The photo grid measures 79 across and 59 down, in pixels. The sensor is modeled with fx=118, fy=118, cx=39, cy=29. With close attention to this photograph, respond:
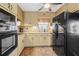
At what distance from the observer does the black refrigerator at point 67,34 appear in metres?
1.62

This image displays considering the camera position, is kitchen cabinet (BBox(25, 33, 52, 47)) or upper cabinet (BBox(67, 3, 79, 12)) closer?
upper cabinet (BBox(67, 3, 79, 12))

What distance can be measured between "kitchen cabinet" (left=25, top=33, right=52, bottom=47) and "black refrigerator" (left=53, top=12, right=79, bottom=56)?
0.32 ft

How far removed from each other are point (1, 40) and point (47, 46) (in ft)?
2.25

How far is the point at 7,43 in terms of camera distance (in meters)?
1.47

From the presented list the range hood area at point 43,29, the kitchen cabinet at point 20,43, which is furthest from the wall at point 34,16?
the kitchen cabinet at point 20,43

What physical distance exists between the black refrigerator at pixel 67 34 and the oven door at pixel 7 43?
57cm

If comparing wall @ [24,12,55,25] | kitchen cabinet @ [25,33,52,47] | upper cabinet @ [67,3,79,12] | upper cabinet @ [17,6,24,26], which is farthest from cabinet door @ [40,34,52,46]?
upper cabinet @ [67,3,79,12]

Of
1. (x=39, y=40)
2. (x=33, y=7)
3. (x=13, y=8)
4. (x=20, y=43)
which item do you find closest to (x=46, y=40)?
(x=39, y=40)

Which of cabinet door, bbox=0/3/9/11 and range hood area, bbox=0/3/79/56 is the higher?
cabinet door, bbox=0/3/9/11

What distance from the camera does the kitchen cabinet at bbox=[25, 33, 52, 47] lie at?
166cm

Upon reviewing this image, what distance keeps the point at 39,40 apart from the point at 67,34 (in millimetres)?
415

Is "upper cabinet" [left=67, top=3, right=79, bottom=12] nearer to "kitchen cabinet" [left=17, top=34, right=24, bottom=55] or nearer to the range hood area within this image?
the range hood area

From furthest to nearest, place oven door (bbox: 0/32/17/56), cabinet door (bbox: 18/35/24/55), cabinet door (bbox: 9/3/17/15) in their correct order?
cabinet door (bbox: 18/35/24/55) < cabinet door (bbox: 9/3/17/15) < oven door (bbox: 0/32/17/56)

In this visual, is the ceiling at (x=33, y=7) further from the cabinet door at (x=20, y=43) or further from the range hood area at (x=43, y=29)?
the cabinet door at (x=20, y=43)
